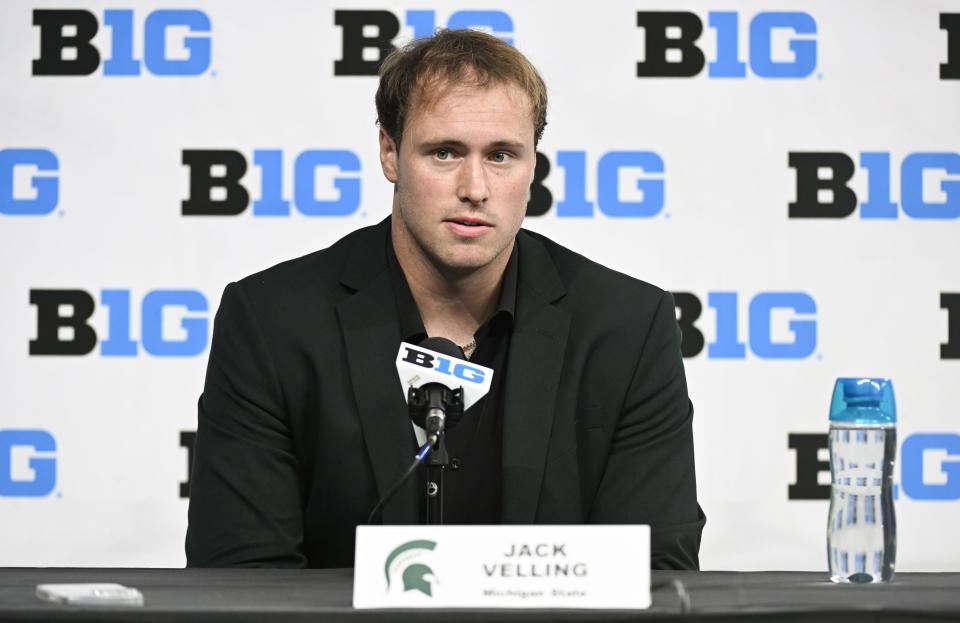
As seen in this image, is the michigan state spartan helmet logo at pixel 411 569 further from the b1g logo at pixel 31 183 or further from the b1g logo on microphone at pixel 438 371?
the b1g logo at pixel 31 183

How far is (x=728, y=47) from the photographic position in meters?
3.56

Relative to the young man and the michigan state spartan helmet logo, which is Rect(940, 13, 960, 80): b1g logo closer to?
the young man

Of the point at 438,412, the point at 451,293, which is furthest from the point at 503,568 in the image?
the point at 451,293

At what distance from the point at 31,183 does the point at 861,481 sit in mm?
2524

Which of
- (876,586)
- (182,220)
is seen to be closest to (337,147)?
(182,220)

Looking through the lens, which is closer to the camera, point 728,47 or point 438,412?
point 438,412

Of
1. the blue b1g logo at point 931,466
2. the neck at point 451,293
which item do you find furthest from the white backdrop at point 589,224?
the neck at point 451,293

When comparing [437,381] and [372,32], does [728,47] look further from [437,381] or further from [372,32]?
[437,381]

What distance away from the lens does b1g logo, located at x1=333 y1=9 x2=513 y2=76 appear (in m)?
3.53

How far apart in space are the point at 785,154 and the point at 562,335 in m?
1.39

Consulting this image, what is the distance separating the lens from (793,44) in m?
3.54

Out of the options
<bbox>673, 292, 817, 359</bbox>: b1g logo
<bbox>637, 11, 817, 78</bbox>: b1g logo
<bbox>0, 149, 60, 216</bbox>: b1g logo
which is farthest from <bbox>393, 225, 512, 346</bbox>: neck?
<bbox>0, 149, 60, 216</bbox>: b1g logo

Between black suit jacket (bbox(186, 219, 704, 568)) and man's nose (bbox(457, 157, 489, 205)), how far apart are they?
0.24 metres

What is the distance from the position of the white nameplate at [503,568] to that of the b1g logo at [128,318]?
7.10ft
